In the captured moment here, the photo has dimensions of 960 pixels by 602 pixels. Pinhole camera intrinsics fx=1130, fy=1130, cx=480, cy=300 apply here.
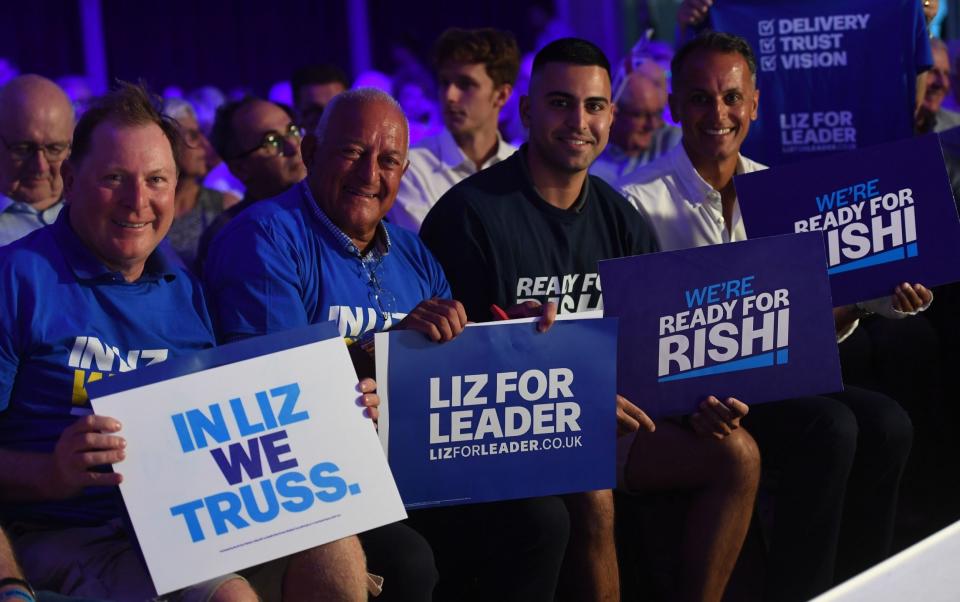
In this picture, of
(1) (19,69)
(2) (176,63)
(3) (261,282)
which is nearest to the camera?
(3) (261,282)

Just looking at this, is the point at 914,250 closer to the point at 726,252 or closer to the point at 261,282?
the point at 726,252

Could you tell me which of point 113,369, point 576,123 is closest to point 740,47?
point 576,123

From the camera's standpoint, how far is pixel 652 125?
544 centimetres

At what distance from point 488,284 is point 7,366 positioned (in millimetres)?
1316

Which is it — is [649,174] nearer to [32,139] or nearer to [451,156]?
[451,156]

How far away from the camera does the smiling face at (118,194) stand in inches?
87.3

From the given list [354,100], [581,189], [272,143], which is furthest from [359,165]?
[272,143]

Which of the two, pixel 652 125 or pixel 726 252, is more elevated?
pixel 652 125

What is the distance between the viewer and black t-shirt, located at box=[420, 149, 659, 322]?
9.98ft

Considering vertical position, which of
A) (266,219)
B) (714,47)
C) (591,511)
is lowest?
(591,511)

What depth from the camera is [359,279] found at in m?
2.67

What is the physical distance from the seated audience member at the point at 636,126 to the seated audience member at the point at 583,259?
6.47 ft

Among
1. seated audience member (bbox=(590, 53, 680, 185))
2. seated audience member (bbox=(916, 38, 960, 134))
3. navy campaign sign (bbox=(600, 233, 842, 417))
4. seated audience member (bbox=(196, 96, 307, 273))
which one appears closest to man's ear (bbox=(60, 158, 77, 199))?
navy campaign sign (bbox=(600, 233, 842, 417))

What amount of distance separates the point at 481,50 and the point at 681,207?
4.38 feet
